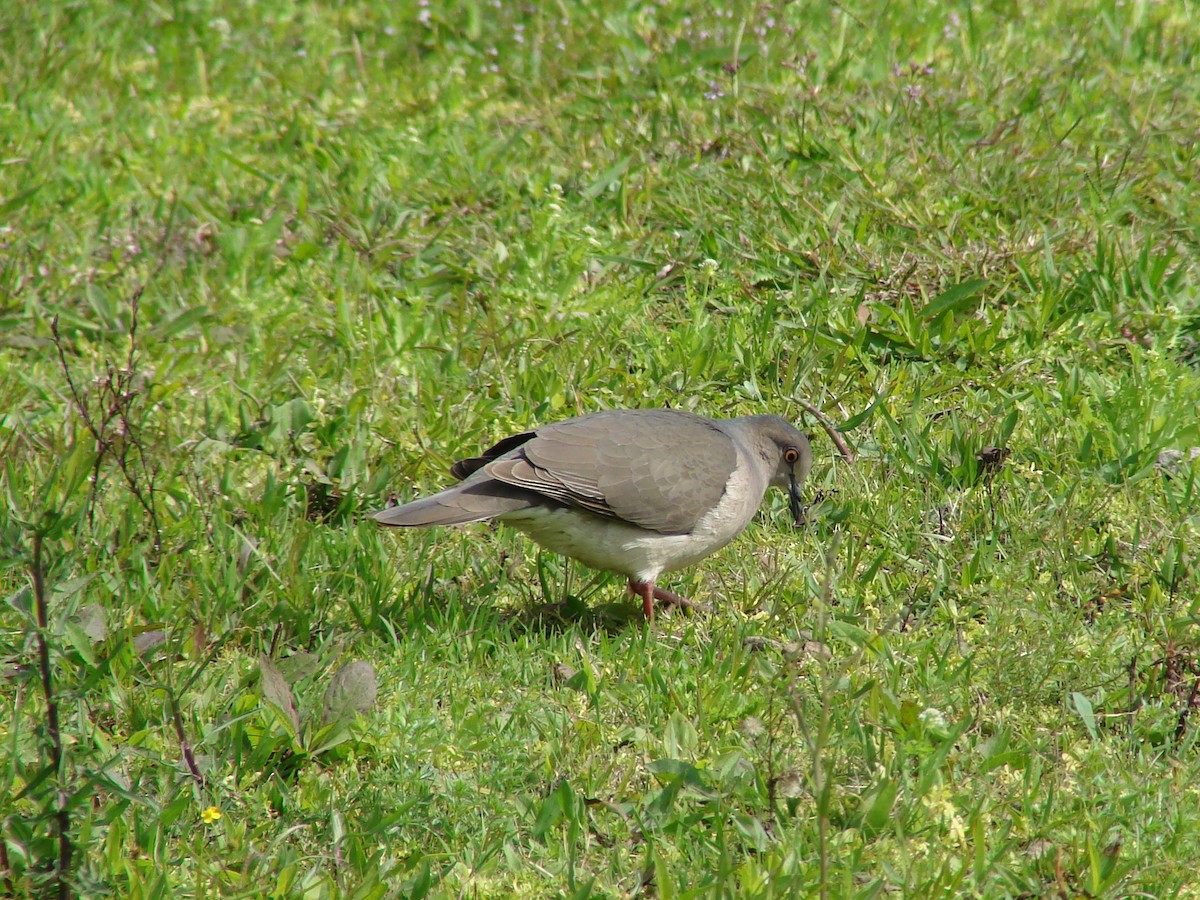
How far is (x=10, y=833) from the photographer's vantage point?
3.88 metres

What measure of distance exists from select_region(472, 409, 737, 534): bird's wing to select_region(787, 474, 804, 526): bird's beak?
0.42 metres

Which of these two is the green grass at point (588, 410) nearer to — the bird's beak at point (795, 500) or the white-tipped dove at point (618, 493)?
the bird's beak at point (795, 500)

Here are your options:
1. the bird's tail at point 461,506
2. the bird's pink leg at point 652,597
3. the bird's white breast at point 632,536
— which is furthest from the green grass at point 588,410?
the bird's tail at point 461,506

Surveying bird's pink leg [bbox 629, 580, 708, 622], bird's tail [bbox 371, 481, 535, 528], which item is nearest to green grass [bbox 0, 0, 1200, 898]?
bird's pink leg [bbox 629, 580, 708, 622]

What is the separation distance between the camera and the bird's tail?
16.1 feet

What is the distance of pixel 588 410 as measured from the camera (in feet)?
21.0

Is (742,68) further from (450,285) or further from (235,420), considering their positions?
(235,420)

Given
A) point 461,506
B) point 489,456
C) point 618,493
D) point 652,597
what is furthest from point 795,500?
point 461,506

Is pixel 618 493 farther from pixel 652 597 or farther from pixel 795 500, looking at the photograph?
pixel 795 500

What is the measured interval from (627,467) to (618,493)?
0.13 metres

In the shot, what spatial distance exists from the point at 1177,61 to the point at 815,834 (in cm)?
604

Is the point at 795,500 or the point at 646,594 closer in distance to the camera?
the point at 646,594

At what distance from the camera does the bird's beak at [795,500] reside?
579 centimetres

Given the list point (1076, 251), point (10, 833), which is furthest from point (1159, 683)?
point (10, 833)
